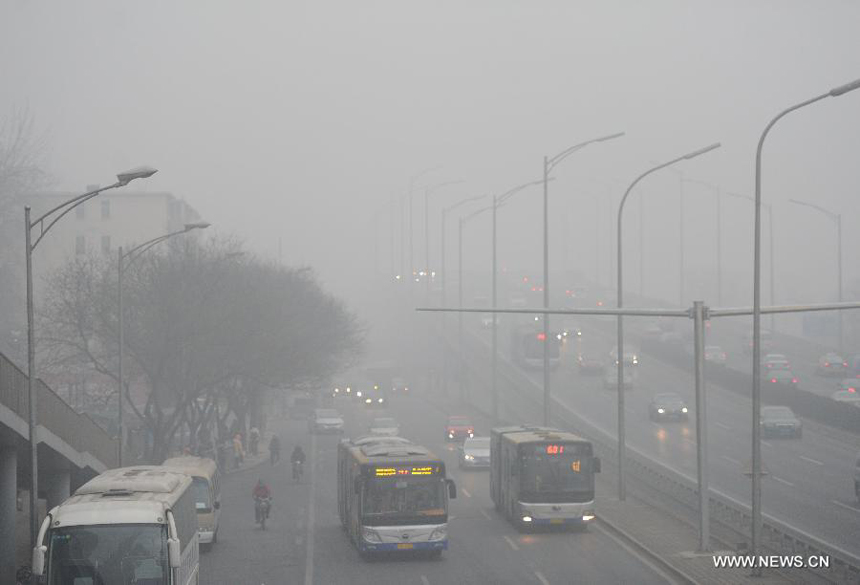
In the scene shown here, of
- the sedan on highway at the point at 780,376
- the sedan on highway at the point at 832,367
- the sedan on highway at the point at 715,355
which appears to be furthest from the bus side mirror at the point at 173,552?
the sedan on highway at the point at 832,367

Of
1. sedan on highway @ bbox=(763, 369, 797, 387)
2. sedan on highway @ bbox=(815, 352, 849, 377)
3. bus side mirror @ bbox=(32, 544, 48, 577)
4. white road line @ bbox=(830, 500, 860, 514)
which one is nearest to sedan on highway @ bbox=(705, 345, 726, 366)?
sedan on highway @ bbox=(815, 352, 849, 377)

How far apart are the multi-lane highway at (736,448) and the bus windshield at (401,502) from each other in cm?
1018

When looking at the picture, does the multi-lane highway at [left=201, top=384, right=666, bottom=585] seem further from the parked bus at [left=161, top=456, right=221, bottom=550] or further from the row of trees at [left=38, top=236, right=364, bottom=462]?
the row of trees at [left=38, top=236, right=364, bottom=462]

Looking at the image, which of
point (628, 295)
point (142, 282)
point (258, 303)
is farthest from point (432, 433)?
point (628, 295)

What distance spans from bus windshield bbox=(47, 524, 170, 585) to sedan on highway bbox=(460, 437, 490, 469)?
32306 millimetres

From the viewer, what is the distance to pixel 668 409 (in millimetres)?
65750

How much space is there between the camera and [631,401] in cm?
7462

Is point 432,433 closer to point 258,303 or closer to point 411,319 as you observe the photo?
point 258,303

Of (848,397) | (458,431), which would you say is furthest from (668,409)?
(458,431)

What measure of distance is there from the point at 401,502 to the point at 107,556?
10419mm

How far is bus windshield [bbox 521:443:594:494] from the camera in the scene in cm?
3077

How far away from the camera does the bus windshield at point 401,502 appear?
87.3 feet

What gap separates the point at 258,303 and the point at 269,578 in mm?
31355

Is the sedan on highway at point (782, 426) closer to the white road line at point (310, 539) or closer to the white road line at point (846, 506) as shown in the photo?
the white road line at point (846, 506)
